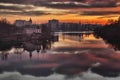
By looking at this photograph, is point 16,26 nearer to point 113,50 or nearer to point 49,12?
point 49,12

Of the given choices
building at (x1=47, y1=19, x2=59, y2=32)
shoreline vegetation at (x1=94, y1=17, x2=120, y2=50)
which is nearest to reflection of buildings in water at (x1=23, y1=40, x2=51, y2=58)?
building at (x1=47, y1=19, x2=59, y2=32)

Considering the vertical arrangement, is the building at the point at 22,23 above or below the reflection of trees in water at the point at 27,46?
above

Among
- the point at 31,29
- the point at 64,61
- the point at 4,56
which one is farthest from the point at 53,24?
the point at 4,56

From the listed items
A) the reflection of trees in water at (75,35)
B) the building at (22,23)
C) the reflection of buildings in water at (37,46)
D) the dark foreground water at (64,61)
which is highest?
the building at (22,23)

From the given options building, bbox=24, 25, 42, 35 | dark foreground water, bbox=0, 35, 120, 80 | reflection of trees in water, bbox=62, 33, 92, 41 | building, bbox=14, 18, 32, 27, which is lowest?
dark foreground water, bbox=0, 35, 120, 80

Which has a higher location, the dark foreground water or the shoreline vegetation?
the shoreline vegetation

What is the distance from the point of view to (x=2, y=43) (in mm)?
2816

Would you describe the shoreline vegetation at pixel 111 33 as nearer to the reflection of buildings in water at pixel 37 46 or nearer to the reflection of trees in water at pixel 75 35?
the reflection of trees in water at pixel 75 35

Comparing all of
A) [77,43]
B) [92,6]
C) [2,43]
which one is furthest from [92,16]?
[2,43]

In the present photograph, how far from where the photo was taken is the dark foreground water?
2.80 m

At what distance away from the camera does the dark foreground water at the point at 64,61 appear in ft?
9.20

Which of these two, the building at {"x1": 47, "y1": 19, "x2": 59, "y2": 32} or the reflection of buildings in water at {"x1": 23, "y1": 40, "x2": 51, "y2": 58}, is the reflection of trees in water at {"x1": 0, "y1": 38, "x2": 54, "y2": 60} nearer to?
the reflection of buildings in water at {"x1": 23, "y1": 40, "x2": 51, "y2": 58}

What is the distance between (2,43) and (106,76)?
916 millimetres

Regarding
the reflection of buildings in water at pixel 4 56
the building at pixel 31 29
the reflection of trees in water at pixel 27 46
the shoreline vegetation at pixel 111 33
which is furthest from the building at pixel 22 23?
the shoreline vegetation at pixel 111 33
